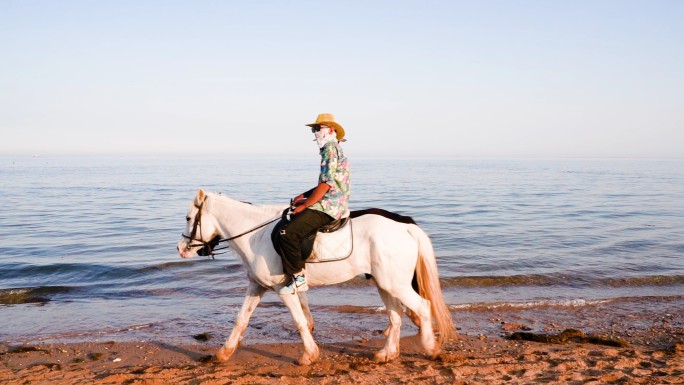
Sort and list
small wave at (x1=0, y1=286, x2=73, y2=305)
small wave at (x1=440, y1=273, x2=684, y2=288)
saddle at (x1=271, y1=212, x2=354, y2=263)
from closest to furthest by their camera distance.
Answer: saddle at (x1=271, y1=212, x2=354, y2=263)
small wave at (x1=0, y1=286, x2=73, y2=305)
small wave at (x1=440, y1=273, x2=684, y2=288)

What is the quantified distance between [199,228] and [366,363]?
2513mm

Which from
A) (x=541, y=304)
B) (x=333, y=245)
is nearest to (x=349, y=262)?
(x=333, y=245)

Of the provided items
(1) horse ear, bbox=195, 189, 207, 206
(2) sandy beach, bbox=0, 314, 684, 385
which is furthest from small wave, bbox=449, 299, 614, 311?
(1) horse ear, bbox=195, 189, 207, 206

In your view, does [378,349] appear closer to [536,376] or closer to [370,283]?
[536,376]

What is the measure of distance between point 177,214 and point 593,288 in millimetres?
17435

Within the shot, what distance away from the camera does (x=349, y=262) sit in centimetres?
672

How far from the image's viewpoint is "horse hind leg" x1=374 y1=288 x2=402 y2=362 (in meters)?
6.92

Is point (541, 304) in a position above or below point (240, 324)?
below

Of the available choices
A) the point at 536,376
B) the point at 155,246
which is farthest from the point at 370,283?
the point at 155,246

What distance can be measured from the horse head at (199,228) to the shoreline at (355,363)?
1.37 m

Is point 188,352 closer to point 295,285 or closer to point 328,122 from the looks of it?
point 295,285

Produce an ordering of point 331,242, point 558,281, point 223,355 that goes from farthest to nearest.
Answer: point 558,281
point 223,355
point 331,242

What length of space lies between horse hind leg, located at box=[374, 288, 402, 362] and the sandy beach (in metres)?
0.12

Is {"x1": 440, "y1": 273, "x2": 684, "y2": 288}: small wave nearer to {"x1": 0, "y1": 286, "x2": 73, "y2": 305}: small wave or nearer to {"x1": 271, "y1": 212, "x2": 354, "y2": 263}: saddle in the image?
{"x1": 271, "y1": 212, "x2": 354, "y2": 263}: saddle
